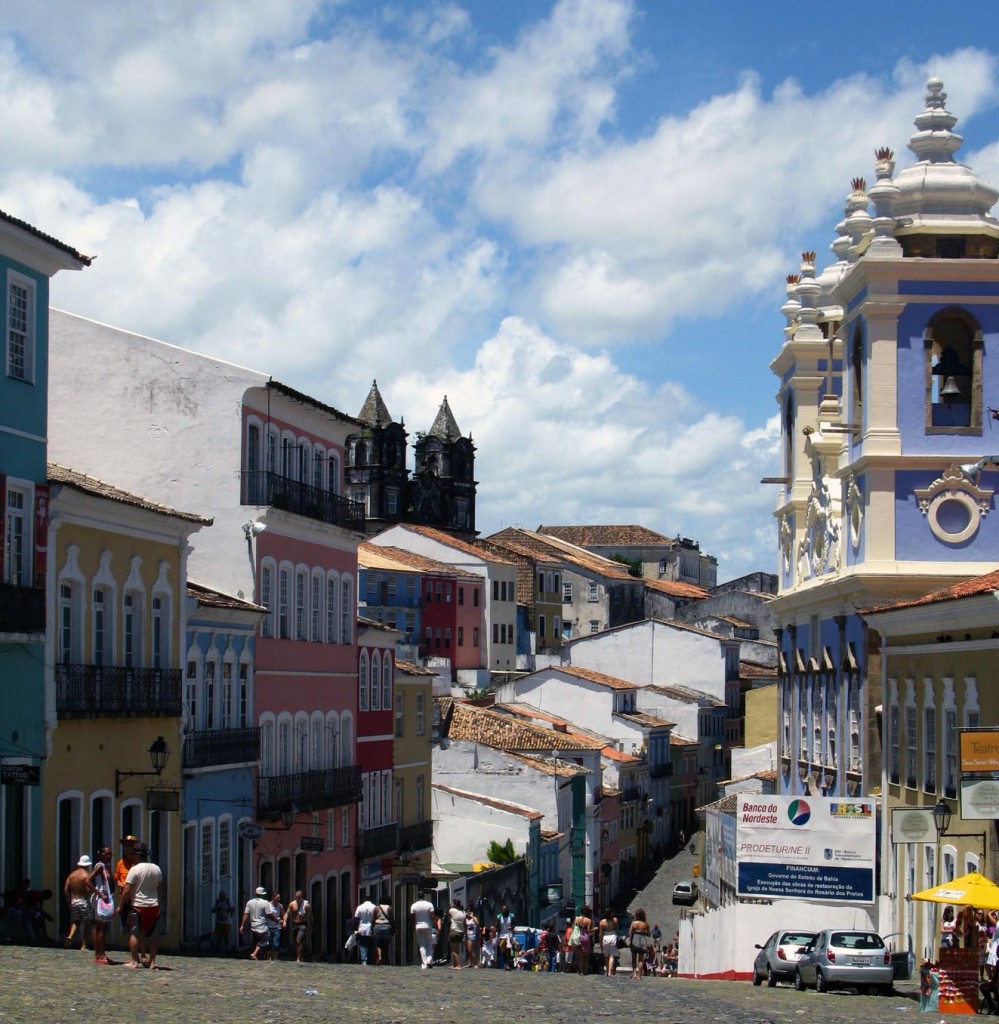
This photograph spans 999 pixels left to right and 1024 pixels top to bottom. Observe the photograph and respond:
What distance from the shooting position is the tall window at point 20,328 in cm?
3062

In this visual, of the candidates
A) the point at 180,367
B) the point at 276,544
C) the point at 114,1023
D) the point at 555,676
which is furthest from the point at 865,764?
the point at 555,676

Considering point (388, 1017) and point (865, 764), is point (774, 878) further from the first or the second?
point (388, 1017)

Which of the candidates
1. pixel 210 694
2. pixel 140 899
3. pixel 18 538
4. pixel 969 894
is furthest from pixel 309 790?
pixel 140 899

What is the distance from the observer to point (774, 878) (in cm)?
3866

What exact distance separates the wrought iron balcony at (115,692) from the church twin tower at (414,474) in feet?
427

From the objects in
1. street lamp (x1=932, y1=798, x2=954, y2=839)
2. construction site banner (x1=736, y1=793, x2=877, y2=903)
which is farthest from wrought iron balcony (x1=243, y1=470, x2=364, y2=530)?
street lamp (x1=932, y1=798, x2=954, y2=839)

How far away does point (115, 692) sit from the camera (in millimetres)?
35188

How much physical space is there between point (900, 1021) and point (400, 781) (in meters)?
34.6

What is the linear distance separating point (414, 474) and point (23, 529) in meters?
152

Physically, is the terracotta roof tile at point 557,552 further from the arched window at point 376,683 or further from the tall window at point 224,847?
the tall window at point 224,847

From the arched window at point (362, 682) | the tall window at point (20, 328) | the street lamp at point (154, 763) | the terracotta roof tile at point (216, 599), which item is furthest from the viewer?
the arched window at point (362, 682)

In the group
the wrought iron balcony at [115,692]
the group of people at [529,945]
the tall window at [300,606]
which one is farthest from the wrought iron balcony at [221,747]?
the group of people at [529,945]

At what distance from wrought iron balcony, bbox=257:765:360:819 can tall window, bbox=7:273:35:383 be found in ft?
51.4

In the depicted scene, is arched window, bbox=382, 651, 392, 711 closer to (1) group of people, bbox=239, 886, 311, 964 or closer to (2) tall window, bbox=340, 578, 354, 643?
(2) tall window, bbox=340, 578, 354, 643
